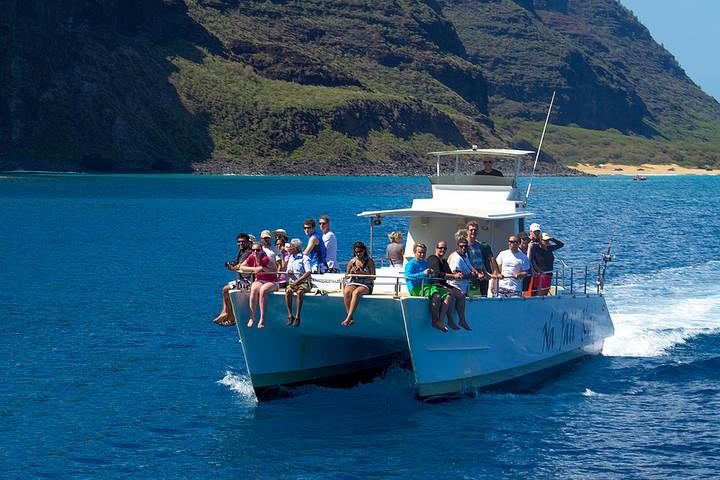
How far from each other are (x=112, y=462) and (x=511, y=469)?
17.8ft

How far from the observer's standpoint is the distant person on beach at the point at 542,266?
2125 cm

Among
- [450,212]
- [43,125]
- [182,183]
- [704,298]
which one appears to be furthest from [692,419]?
[43,125]

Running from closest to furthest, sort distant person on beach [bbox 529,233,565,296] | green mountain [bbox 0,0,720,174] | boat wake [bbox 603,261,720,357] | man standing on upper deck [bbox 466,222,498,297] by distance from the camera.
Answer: man standing on upper deck [bbox 466,222,498,297] < distant person on beach [bbox 529,233,565,296] < boat wake [bbox 603,261,720,357] < green mountain [bbox 0,0,720,174]

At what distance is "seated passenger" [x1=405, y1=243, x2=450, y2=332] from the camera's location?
18.2 m

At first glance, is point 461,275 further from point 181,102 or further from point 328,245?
point 181,102

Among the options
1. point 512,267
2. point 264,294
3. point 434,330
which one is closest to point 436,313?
point 434,330

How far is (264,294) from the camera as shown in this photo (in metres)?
18.6

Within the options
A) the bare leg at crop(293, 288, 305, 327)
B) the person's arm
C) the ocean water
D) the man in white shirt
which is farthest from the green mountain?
the bare leg at crop(293, 288, 305, 327)

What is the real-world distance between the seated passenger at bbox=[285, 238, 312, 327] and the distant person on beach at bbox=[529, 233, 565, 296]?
4.26m

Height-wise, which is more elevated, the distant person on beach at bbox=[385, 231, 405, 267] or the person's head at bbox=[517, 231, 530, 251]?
the person's head at bbox=[517, 231, 530, 251]

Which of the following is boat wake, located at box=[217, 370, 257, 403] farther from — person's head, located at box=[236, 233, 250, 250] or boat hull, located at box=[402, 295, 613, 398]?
boat hull, located at box=[402, 295, 613, 398]

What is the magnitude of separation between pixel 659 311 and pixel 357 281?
47.1 feet

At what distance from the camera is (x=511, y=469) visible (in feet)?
53.9

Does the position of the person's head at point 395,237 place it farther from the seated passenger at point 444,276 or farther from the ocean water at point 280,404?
the seated passenger at point 444,276
